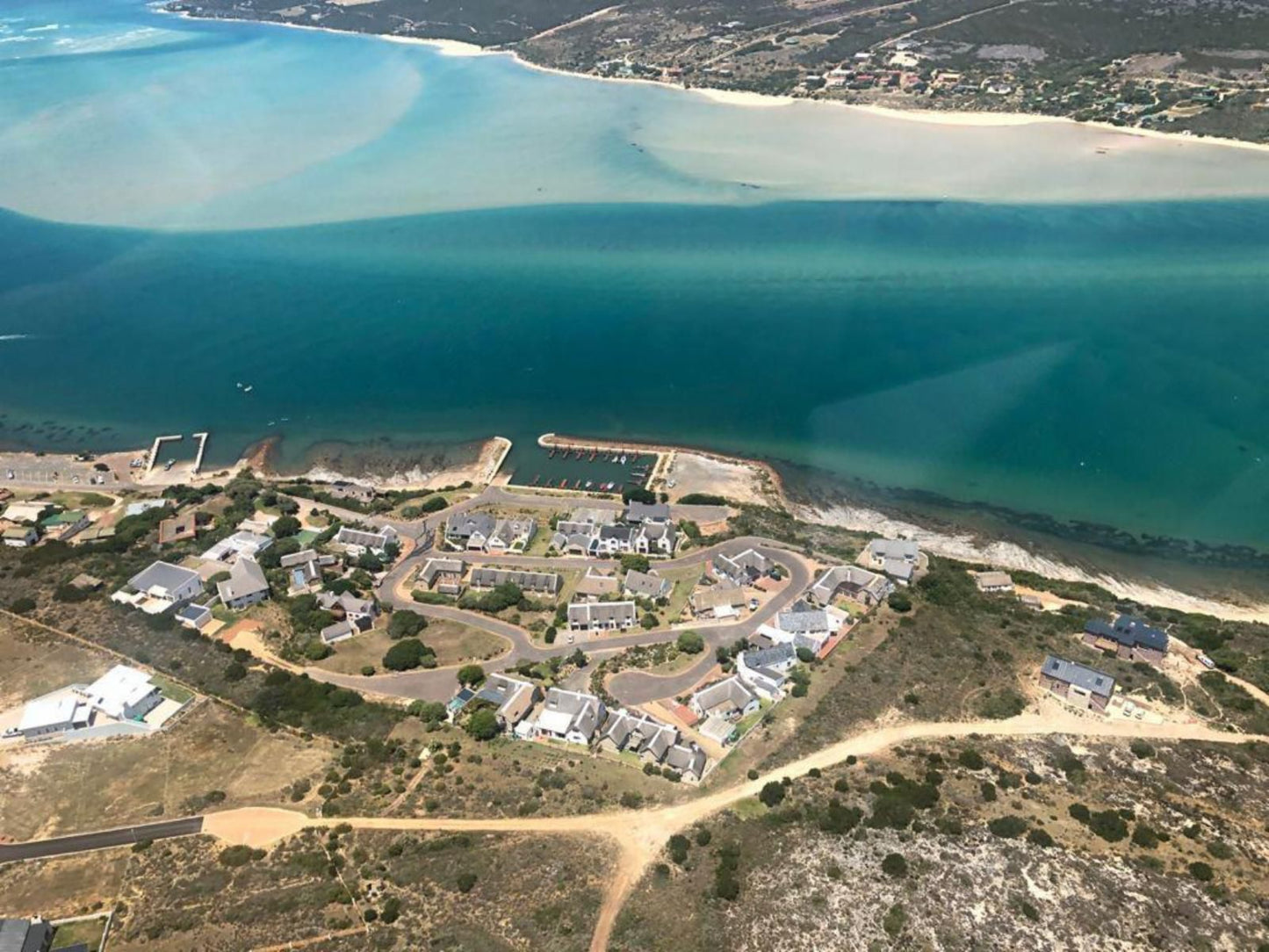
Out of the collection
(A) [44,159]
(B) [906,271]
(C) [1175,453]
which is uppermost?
(A) [44,159]

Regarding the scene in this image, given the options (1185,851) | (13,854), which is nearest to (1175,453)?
(1185,851)

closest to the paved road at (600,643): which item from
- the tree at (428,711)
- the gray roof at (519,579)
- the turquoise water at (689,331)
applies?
the tree at (428,711)

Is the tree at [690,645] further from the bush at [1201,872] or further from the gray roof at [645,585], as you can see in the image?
the bush at [1201,872]

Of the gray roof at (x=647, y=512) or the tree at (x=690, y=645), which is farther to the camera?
the gray roof at (x=647, y=512)

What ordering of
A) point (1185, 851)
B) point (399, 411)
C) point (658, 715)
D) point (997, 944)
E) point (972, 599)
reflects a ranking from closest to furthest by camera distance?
point (997, 944) < point (1185, 851) < point (658, 715) < point (972, 599) < point (399, 411)

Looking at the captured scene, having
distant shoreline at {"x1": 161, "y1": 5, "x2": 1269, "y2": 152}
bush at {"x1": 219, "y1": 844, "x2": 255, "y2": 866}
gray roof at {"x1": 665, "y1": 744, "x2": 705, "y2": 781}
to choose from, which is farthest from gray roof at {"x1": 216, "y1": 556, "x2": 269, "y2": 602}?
distant shoreline at {"x1": 161, "y1": 5, "x2": 1269, "y2": 152}

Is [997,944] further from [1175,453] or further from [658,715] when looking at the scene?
[1175,453]
